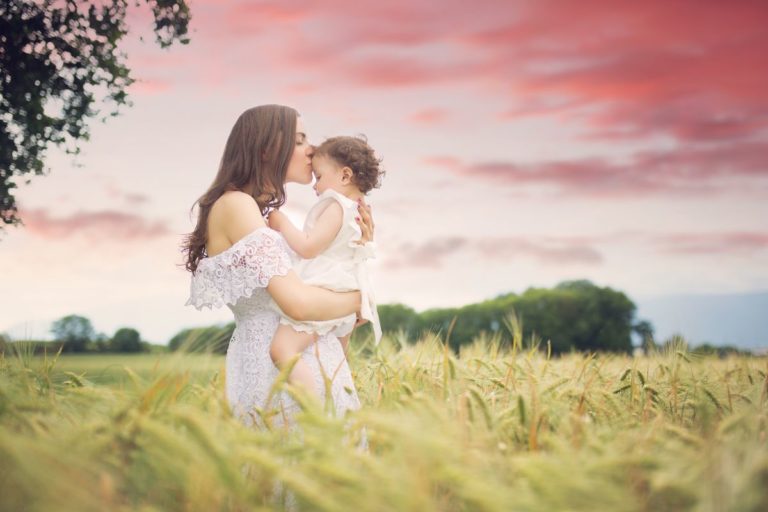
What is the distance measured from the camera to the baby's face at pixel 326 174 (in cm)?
459

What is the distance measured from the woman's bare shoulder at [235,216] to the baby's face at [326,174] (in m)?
0.93

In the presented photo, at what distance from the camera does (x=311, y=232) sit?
163 inches

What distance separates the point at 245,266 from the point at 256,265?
0.08m

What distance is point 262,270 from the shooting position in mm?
3479

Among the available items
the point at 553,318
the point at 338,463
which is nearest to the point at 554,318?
the point at 553,318

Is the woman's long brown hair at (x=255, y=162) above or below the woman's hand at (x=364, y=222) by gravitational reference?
above

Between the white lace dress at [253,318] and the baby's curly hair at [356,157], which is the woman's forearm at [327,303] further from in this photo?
the baby's curly hair at [356,157]

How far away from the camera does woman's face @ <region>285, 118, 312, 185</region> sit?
166 inches

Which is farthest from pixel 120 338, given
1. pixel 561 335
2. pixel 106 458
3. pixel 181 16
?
pixel 561 335

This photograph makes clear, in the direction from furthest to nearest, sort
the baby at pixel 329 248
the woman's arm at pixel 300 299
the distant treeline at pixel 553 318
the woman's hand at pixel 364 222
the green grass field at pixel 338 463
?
the distant treeline at pixel 553 318 → the woman's hand at pixel 364 222 → the baby at pixel 329 248 → the woman's arm at pixel 300 299 → the green grass field at pixel 338 463

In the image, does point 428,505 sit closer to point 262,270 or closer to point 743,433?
point 743,433

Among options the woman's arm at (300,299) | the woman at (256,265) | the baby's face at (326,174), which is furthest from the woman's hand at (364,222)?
the woman's arm at (300,299)

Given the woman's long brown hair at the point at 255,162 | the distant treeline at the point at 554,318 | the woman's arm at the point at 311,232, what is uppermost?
the woman's long brown hair at the point at 255,162

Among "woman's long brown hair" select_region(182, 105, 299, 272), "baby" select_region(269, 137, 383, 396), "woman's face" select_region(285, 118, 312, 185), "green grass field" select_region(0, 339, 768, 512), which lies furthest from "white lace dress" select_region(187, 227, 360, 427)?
"green grass field" select_region(0, 339, 768, 512)
